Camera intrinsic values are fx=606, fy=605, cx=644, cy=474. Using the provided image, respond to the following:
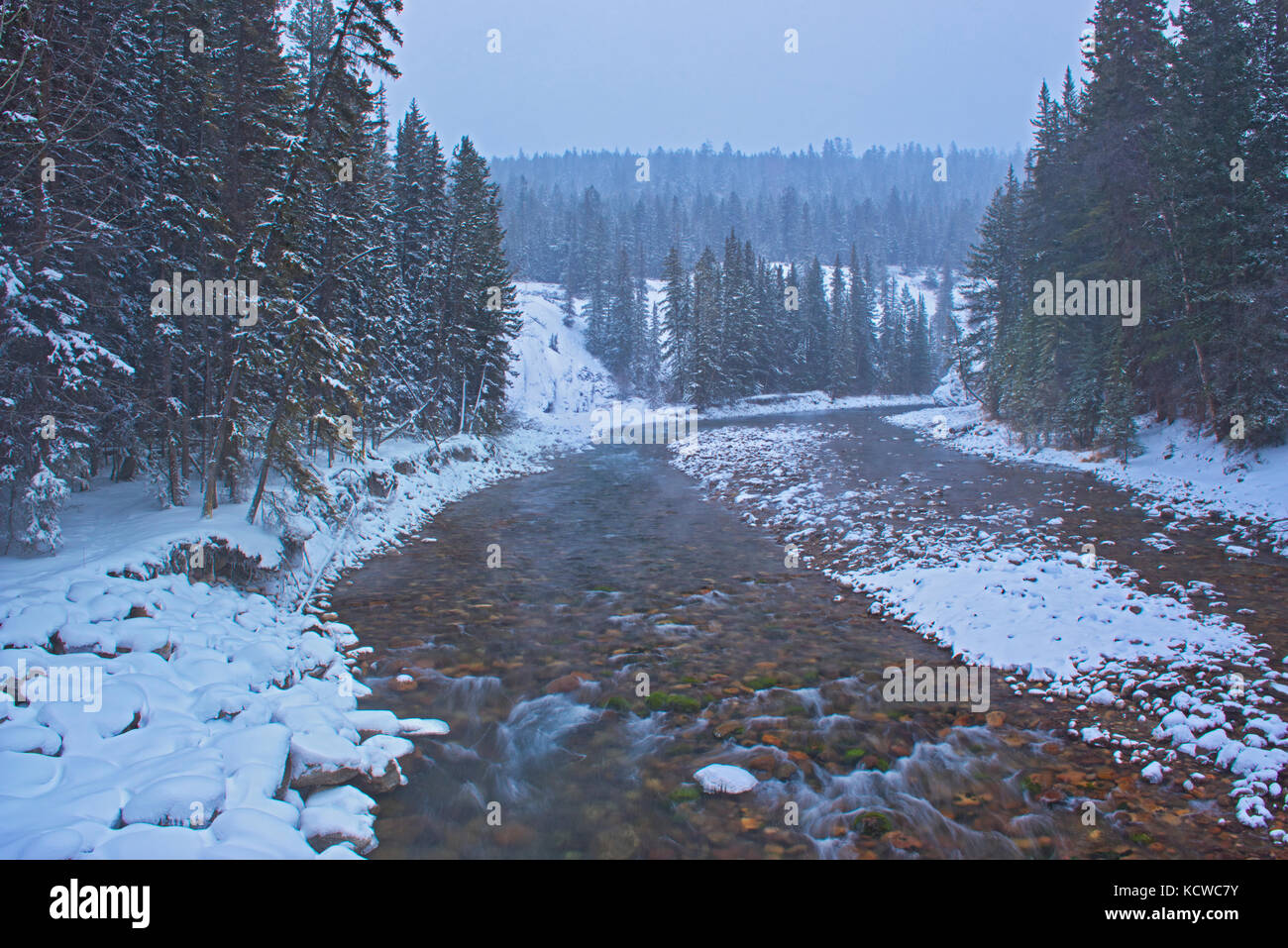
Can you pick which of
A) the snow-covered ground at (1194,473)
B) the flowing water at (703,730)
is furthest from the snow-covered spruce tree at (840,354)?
the flowing water at (703,730)

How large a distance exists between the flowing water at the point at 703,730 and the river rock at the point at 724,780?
111 mm

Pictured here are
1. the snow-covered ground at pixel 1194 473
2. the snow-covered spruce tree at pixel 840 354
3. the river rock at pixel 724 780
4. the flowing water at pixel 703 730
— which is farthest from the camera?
the snow-covered spruce tree at pixel 840 354

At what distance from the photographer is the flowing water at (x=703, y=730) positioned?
19.1ft

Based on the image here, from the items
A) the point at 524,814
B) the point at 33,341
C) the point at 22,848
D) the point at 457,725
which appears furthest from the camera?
the point at 33,341

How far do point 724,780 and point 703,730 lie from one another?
1.10m

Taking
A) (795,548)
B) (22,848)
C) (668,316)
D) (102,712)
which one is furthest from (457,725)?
(668,316)

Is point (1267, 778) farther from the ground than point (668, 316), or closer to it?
closer to it

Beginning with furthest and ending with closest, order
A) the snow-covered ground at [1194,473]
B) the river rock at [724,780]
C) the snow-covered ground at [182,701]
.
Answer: the snow-covered ground at [1194,473]
the river rock at [724,780]
the snow-covered ground at [182,701]

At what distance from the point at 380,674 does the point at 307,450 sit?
15.0 meters

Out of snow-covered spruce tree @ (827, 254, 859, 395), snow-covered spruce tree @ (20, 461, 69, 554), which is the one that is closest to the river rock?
snow-covered spruce tree @ (20, 461, 69, 554)

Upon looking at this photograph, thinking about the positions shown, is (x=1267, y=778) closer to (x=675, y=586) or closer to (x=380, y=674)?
(x=675, y=586)

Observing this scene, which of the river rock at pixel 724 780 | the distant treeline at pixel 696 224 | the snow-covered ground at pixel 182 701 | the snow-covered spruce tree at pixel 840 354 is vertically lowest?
the river rock at pixel 724 780

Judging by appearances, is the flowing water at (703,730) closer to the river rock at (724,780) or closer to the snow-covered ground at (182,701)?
the river rock at (724,780)

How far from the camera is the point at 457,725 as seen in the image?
8.08 m
